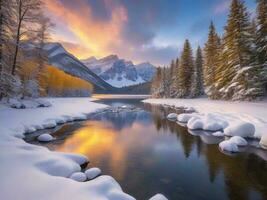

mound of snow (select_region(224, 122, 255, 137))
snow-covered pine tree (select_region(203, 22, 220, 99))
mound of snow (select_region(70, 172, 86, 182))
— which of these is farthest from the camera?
snow-covered pine tree (select_region(203, 22, 220, 99))

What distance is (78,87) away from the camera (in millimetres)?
97875

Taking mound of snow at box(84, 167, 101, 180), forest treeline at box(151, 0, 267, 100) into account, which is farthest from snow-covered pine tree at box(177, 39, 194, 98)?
mound of snow at box(84, 167, 101, 180)

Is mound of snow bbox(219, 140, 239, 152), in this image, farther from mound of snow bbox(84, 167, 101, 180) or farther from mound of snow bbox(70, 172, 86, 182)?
mound of snow bbox(70, 172, 86, 182)

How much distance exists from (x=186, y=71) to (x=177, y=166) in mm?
46196

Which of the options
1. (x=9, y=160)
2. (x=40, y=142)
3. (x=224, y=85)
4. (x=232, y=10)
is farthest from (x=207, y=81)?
(x=9, y=160)

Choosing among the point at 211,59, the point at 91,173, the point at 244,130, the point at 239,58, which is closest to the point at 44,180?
the point at 91,173

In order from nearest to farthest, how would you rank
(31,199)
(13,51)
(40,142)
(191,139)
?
(31,199) → (40,142) → (191,139) → (13,51)

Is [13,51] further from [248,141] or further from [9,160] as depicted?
[248,141]

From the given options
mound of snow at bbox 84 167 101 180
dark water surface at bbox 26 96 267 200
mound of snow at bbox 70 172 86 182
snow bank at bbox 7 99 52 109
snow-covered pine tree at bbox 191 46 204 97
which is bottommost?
dark water surface at bbox 26 96 267 200

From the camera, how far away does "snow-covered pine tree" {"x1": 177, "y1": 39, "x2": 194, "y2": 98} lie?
5372 centimetres

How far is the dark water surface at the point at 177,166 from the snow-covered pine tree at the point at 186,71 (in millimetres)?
39148

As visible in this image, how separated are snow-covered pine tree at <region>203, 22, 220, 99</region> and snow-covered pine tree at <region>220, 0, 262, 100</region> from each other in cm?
808

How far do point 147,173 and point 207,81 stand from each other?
38.4 meters

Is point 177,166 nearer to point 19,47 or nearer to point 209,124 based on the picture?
point 209,124
